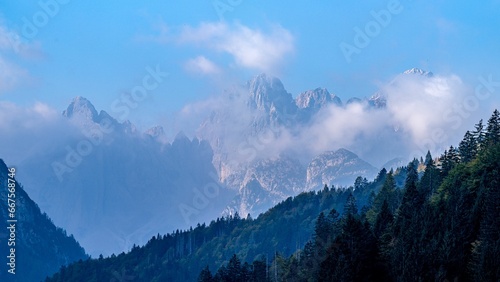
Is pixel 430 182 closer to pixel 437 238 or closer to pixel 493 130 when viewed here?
pixel 493 130

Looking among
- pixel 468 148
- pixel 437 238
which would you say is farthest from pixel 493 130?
pixel 437 238

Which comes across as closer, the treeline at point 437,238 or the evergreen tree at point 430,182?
the treeline at point 437,238

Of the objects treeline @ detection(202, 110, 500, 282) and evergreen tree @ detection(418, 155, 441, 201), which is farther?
evergreen tree @ detection(418, 155, 441, 201)

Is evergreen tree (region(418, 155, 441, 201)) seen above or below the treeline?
above

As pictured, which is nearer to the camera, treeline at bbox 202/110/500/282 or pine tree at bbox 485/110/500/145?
treeline at bbox 202/110/500/282

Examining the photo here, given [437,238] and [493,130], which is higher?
[493,130]

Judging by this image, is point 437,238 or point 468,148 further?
point 468,148

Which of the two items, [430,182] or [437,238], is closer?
[437,238]

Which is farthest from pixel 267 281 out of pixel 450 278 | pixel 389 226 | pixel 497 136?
pixel 450 278

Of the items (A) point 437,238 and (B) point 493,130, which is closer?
(A) point 437,238

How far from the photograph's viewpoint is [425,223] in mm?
103562

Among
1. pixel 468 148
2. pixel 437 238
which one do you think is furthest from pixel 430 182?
pixel 437 238

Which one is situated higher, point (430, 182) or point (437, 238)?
point (430, 182)

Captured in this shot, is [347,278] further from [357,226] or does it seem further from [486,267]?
[486,267]
